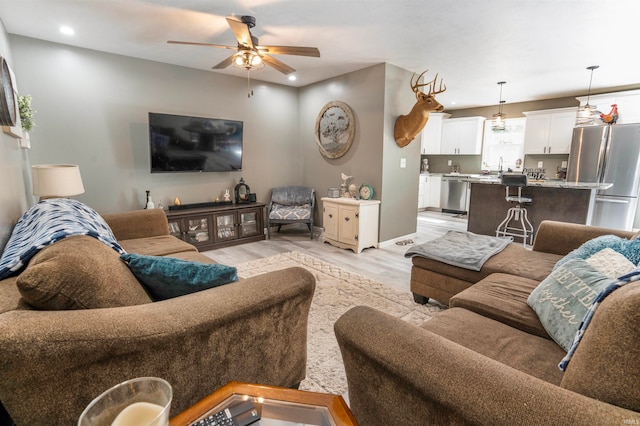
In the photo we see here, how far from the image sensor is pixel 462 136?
24.2 ft

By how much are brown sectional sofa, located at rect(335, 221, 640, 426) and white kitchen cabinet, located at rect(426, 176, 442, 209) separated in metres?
6.60

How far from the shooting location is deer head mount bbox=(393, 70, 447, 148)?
3.95 m

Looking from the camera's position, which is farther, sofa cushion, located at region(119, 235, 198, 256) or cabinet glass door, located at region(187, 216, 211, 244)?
cabinet glass door, located at region(187, 216, 211, 244)

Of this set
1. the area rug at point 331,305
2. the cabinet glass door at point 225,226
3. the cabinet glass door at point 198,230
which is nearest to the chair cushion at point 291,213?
the cabinet glass door at point 225,226

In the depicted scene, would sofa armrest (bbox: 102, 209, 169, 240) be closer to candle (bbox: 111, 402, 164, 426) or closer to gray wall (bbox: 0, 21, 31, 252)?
gray wall (bbox: 0, 21, 31, 252)

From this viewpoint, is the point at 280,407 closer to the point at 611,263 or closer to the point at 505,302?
the point at 505,302

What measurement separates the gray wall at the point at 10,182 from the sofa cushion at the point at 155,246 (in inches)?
28.7

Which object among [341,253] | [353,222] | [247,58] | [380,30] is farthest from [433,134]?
[247,58]

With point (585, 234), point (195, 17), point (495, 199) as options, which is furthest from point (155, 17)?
point (495, 199)

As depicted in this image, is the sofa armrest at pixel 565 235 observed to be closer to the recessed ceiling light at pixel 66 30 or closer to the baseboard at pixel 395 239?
the baseboard at pixel 395 239

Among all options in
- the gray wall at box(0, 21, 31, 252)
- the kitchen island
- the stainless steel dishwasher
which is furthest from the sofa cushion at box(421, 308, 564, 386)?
the stainless steel dishwasher

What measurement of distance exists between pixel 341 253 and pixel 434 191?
177 inches

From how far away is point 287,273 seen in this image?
1.42 m

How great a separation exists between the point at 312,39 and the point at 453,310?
10.0ft
